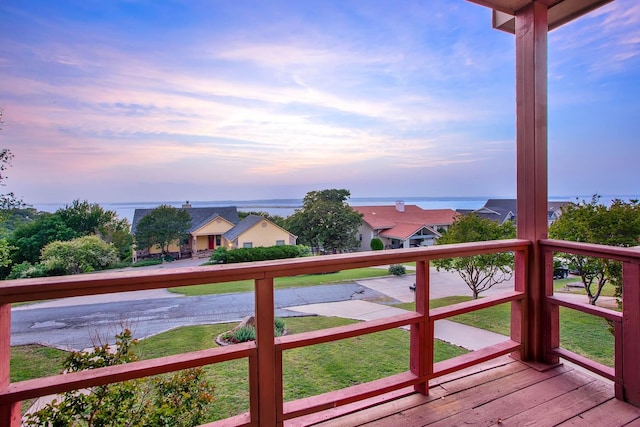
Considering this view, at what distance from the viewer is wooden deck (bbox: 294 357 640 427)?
1667 millimetres

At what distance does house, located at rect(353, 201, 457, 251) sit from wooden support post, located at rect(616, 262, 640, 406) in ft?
3.60

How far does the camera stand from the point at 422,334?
1841 millimetres

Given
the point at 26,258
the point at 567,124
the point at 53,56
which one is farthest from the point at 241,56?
the point at 567,124

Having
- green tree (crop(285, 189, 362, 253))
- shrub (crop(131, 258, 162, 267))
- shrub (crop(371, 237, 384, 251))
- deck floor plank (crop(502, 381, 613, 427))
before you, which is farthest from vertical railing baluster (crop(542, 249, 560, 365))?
shrub (crop(131, 258, 162, 267))

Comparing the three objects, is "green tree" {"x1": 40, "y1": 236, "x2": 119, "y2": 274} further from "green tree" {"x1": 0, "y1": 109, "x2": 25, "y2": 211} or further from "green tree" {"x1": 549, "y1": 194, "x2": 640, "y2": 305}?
"green tree" {"x1": 549, "y1": 194, "x2": 640, "y2": 305}

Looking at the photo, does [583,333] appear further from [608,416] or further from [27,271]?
[27,271]

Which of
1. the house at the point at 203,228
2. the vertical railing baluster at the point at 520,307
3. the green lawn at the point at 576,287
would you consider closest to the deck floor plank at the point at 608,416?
the vertical railing baluster at the point at 520,307

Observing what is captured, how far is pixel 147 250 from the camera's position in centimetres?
180

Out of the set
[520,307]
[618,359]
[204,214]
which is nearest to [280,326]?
[204,214]

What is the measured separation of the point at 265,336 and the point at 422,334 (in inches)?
37.3

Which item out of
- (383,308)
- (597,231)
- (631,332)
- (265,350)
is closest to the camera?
(265,350)

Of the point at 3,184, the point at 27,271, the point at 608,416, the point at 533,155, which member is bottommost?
the point at 608,416

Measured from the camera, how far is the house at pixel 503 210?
2.51 metres

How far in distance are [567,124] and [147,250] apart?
3.39 m
